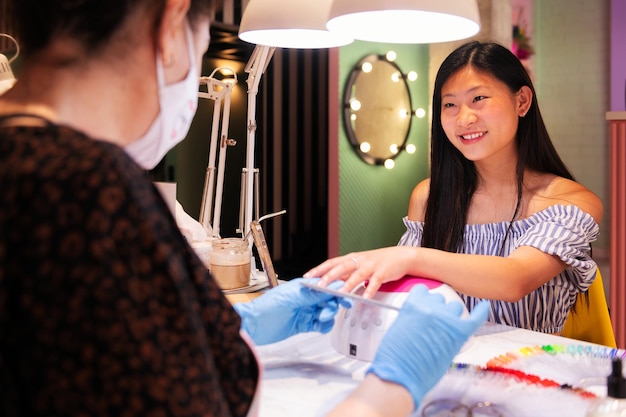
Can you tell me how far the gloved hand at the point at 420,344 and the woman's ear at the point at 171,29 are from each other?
1.41ft

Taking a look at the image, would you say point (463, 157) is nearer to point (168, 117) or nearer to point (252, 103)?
point (252, 103)

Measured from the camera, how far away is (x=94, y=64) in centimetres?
56

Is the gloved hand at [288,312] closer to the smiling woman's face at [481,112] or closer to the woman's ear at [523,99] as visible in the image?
the smiling woman's face at [481,112]

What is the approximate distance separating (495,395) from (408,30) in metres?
0.84

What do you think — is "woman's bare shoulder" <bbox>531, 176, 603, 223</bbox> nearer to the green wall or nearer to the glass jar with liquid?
the glass jar with liquid

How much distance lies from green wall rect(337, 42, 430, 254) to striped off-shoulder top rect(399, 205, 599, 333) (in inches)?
104

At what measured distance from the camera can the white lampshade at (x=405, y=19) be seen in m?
1.20

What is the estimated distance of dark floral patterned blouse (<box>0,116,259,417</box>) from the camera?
→ 1.49 feet

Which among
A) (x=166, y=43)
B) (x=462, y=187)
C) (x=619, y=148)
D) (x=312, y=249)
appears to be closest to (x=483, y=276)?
(x=462, y=187)

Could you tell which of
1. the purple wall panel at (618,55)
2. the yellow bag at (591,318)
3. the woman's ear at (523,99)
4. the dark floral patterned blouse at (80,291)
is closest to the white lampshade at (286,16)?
the woman's ear at (523,99)

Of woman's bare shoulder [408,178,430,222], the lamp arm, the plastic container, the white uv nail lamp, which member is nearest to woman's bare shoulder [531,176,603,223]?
woman's bare shoulder [408,178,430,222]

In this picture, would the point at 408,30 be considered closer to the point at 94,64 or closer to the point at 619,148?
the point at 94,64

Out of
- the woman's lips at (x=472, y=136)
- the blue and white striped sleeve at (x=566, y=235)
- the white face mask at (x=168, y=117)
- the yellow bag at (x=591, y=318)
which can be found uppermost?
the woman's lips at (x=472, y=136)

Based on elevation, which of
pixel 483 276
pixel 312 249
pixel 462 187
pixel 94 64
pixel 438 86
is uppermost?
pixel 438 86
